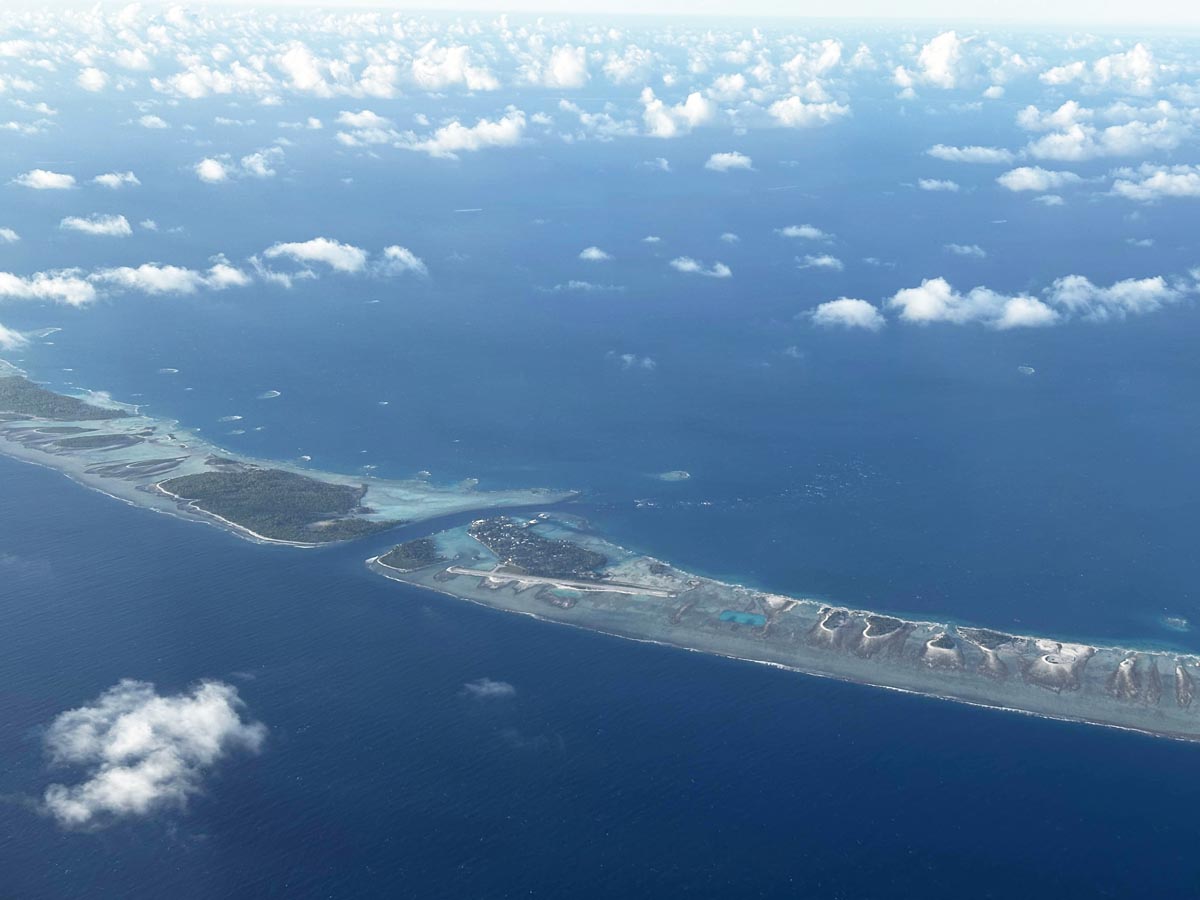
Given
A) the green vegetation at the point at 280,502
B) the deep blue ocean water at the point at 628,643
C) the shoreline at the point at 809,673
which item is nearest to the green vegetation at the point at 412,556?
the shoreline at the point at 809,673

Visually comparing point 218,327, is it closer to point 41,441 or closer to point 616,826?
point 41,441

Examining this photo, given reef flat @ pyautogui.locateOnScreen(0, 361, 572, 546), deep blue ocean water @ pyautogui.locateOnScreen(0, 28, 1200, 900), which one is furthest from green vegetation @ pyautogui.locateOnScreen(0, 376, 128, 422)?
deep blue ocean water @ pyautogui.locateOnScreen(0, 28, 1200, 900)

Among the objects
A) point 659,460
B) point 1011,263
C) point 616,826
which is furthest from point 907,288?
point 616,826

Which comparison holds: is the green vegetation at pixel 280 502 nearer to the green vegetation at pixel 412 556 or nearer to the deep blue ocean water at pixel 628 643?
the deep blue ocean water at pixel 628 643

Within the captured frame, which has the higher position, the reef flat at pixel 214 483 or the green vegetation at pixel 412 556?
the reef flat at pixel 214 483

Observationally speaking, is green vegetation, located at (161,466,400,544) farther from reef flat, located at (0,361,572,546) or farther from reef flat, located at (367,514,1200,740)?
reef flat, located at (367,514,1200,740)

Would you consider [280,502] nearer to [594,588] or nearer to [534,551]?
[534,551]
